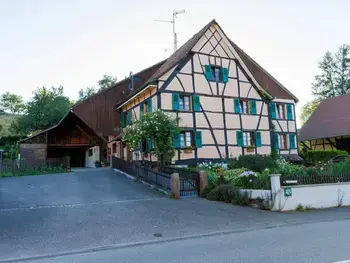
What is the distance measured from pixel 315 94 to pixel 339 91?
320cm

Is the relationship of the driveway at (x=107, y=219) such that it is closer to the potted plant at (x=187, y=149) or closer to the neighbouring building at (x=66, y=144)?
the potted plant at (x=187, y=149)

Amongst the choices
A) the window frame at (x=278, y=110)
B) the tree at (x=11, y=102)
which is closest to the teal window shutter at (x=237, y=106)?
the window frame at (x=278, y=110)

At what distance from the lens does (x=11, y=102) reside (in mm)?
67250

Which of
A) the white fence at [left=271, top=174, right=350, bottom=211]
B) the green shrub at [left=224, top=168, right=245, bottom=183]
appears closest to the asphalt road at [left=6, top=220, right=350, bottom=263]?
the white fence at [left=271, top=174, right=350, bottom=211]

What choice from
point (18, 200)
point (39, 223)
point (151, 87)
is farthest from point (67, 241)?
point (151, 87)

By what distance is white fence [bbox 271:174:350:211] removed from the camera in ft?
33.4

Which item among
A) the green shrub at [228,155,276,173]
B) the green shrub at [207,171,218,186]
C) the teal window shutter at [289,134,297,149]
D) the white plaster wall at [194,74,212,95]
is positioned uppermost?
the white plaster wall at [194,74,212,95]

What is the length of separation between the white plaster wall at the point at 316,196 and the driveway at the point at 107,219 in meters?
0.62

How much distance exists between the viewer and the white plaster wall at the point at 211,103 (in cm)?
1948

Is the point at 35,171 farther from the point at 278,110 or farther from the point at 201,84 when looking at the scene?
the point at 278,110

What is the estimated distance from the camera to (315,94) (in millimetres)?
43875

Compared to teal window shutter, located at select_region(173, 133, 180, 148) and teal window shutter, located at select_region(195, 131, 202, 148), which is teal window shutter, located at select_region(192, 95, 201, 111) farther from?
teal window shutter, located at select_region(173, 133, 180, 148)

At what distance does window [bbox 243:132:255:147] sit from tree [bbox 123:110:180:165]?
6597mm

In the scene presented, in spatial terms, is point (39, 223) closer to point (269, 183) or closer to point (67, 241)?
point (67, 241)
